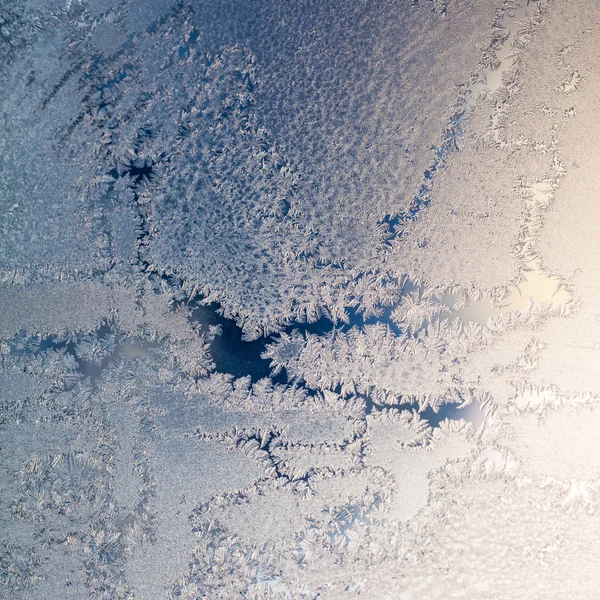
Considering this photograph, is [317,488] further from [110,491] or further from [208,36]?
[208,36]

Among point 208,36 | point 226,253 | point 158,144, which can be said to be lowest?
point 226,253

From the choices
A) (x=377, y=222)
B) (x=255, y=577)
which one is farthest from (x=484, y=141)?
(x=255, y=577)

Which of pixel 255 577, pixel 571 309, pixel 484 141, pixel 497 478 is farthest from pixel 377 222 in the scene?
pixel 255 577

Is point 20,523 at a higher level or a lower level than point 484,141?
lower

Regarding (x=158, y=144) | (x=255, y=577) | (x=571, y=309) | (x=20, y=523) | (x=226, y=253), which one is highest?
(x=158, y=144)

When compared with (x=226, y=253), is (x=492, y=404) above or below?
below

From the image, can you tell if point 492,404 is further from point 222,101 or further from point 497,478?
point 222,101
